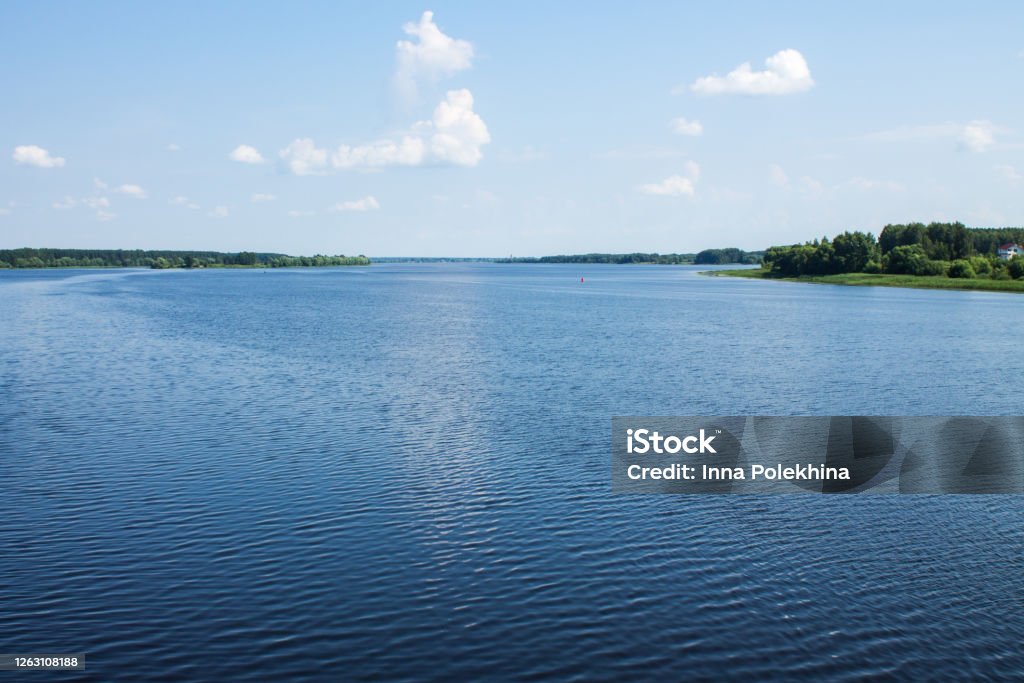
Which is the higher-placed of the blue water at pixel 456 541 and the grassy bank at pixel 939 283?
the grassy bank at pixel 939 283

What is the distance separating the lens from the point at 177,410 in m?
41.9

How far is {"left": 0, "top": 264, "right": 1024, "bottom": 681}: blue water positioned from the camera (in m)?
17.7

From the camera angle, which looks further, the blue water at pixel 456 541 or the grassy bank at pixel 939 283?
the grassy bank at pixel 939 283

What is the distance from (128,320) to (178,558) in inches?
3336

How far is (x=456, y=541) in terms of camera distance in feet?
78.5

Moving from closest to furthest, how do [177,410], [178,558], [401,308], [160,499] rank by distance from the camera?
[178,558]
[160,499]
[177,410]
[401,308]

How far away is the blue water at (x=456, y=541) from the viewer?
17672mm

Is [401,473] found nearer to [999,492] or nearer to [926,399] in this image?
[999,492]

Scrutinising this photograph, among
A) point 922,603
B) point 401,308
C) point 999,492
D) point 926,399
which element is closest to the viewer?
point 922,603

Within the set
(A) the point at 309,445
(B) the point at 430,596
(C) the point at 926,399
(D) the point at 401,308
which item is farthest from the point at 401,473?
(D) the point at 401,308

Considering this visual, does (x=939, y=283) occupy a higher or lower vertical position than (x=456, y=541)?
higher

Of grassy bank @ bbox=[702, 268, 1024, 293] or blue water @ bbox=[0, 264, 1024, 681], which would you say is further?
grassy bank @ bbox=[702, 268, 1024, 293]

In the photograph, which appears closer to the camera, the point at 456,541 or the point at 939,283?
the point at 456,541

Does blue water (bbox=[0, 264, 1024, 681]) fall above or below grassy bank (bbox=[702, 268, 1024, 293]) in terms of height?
below
